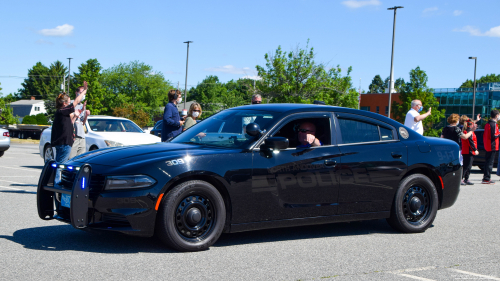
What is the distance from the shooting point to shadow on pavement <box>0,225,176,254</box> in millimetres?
5281

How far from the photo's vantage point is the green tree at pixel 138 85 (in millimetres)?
101938

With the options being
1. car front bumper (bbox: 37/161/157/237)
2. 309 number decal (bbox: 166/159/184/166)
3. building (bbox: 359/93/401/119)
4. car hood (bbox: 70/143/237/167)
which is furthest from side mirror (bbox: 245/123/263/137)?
building (bbox: 359/93/401/119)

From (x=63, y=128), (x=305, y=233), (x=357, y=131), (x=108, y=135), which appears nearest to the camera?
(x=357, y=131)

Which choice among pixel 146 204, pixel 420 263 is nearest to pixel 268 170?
pixel 146 204

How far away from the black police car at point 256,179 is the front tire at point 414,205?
0.01 meters

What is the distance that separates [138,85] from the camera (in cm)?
10438

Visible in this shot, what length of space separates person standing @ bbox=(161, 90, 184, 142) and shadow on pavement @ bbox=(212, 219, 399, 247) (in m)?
3.41

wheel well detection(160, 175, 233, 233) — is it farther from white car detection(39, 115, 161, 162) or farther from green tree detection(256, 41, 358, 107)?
green tree detection(256, 41, 358, 107)

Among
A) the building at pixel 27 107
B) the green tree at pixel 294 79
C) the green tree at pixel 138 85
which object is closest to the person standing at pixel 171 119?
the green tree at pixel 294 79

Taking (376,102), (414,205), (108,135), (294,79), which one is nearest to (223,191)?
(414,205)

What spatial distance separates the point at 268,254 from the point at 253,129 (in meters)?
1.27

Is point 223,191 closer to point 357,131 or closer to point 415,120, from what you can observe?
point 357,131

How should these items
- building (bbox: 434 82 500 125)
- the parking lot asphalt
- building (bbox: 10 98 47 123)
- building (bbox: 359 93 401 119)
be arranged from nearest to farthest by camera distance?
the parking lot asphalt → building (bbox: 434 82 500 125) → building (bbox: 359 93 401 119) → building (bbox: 10 98 47 123)

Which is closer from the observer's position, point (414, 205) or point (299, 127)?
Result: point (299, 127)
